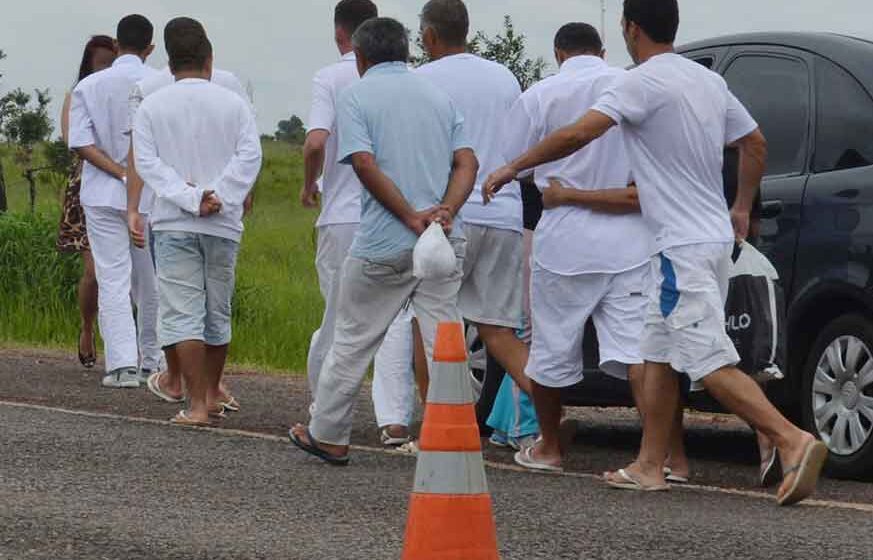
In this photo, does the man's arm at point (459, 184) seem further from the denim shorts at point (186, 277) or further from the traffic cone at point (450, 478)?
the traffic cone at point (450, 478)

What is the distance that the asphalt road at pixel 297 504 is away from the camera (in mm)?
6723

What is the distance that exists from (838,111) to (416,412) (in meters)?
3.50

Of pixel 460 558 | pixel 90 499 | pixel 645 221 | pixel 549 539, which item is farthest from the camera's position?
pixel 645 221

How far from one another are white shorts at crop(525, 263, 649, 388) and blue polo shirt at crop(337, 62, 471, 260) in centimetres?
65

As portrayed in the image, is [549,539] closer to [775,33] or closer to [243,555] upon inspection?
[243,555]

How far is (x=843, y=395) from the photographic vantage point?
895 cm

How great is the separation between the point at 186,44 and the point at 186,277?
3.57ft

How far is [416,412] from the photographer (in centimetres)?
1193

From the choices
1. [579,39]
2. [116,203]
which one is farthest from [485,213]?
[116,203]

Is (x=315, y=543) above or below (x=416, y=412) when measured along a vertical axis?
above

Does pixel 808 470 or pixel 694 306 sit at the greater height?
pixel 694 306

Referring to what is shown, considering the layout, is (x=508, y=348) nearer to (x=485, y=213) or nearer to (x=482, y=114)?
(x=485, y=213)

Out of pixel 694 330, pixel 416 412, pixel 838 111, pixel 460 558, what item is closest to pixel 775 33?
pixel 838 111

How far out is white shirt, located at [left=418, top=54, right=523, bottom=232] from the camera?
9.48 m
